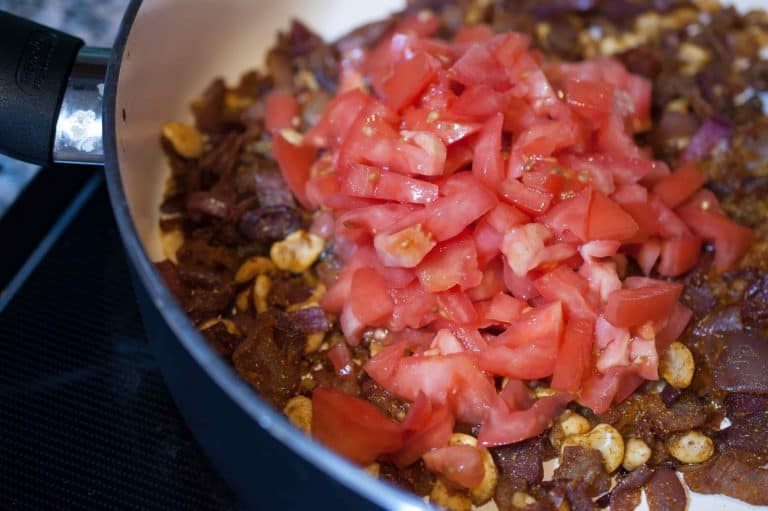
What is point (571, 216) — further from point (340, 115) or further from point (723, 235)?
point (340, 115)

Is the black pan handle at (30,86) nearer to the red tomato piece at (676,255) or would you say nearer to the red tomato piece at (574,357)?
the red tomato piece at (574,357)

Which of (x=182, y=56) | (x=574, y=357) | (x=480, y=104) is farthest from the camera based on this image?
(x=182, y=56)

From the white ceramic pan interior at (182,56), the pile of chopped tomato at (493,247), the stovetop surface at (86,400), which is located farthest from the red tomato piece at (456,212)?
the stovetop surface at (86,400)

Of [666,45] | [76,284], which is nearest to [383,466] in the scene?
[76,284]

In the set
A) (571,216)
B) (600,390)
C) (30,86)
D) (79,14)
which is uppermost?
(30,86)

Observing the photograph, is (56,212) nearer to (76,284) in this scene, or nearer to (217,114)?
(76,284)

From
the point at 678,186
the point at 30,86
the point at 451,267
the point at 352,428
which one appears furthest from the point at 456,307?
the point at 30,86

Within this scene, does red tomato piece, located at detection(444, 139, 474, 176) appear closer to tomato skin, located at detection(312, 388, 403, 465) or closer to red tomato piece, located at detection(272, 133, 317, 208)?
red tomato piece, located at detection(272, 133, 317, 208)
